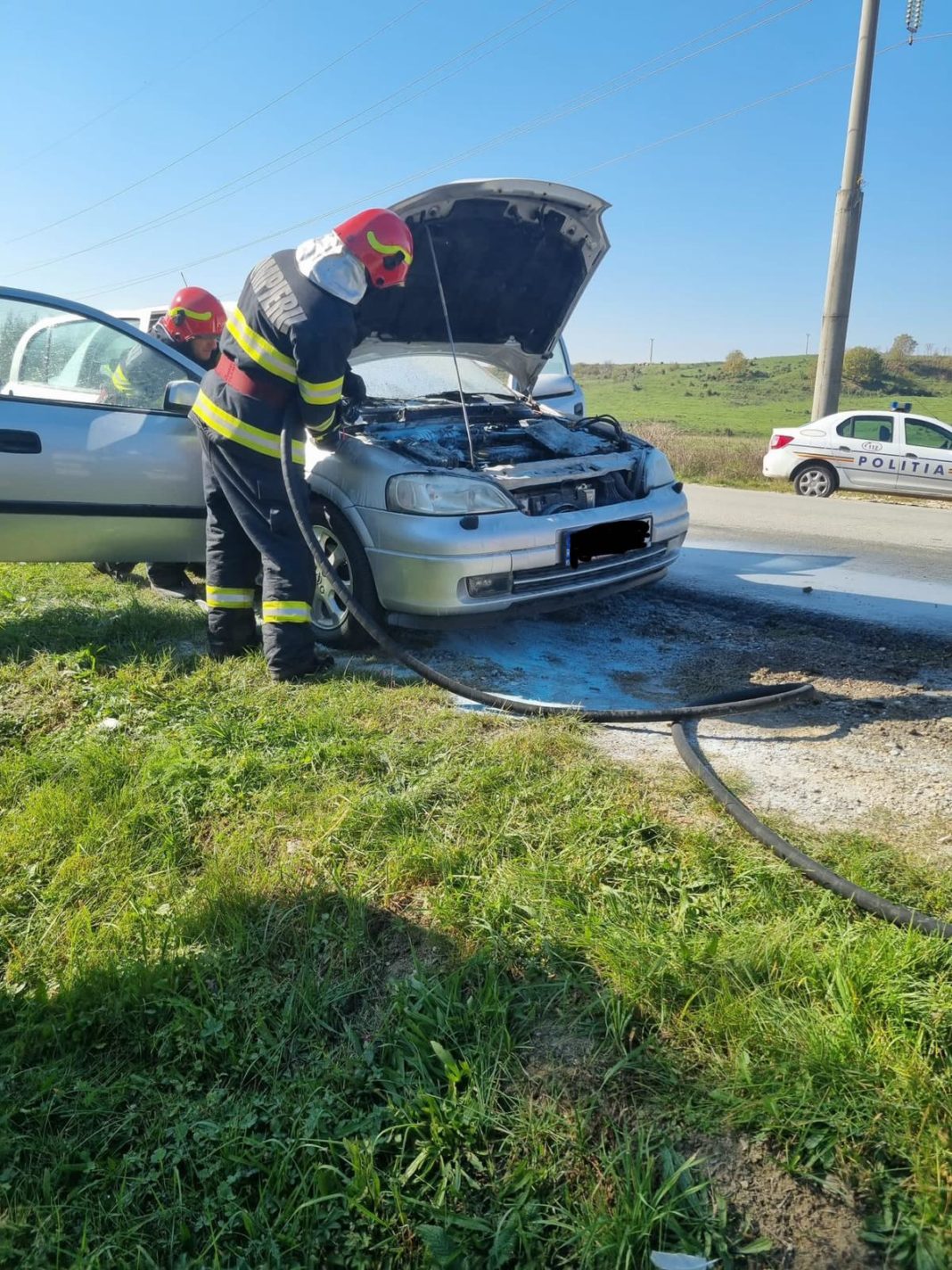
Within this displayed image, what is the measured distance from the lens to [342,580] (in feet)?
14.8

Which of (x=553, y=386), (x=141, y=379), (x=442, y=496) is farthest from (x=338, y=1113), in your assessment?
(x=553, y=386)

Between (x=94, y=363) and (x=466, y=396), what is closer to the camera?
(x=94, y=363)

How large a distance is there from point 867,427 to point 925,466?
38.2 inches

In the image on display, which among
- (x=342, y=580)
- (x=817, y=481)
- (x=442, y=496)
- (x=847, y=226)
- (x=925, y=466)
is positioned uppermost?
(x=847, y=226)

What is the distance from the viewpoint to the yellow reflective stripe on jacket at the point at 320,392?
4043mm

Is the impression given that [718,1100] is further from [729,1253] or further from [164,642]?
[164,642]

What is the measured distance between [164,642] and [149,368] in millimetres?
1523

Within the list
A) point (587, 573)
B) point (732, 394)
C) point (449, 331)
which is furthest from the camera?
point (732, 394)

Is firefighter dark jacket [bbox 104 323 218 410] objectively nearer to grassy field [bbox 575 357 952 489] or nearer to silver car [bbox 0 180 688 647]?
silver car [bbox 0 180 688 647]

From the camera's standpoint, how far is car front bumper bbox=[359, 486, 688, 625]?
4102 mm

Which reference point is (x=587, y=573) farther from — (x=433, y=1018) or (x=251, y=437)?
(x=433, y=1018)

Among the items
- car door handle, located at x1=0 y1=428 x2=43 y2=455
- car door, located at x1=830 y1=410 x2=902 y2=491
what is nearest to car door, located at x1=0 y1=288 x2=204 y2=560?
car door handle, located at x1=0 y1=428 x2=43 y2=455

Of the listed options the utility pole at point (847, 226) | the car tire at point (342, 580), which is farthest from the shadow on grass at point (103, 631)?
the utility pole at point (847, 226)

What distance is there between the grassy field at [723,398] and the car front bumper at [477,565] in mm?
11967
